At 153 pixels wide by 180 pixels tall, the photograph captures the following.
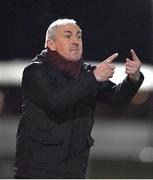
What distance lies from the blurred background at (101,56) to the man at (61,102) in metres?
0.20

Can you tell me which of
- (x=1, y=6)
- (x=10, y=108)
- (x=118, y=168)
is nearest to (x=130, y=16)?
(x=1, y=6)

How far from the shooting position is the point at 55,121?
2572mm

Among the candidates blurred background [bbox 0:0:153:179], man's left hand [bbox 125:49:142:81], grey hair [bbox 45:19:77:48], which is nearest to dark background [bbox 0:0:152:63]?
blurred background [bbox 0:0:153:179]

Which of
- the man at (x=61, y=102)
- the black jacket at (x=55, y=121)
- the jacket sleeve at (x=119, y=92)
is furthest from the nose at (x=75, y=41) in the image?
the jacket sleeve at (x=119, y=92)

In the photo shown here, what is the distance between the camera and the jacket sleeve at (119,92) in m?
2.67

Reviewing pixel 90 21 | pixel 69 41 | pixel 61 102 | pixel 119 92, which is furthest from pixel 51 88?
pixel 90 21

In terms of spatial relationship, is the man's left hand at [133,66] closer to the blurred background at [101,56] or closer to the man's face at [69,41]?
the man's face at [69,41]

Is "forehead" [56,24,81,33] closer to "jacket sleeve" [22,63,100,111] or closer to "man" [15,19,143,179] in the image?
"man" [15,19,143,179]

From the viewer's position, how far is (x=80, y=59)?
2.57 m

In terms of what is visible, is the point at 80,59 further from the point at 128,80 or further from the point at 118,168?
the point at 118,168

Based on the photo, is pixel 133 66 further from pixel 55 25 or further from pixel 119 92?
pixel 55 25

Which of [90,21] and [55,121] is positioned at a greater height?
[90,21]

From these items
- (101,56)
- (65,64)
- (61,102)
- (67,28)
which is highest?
(67,28)

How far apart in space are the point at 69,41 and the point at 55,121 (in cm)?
30
